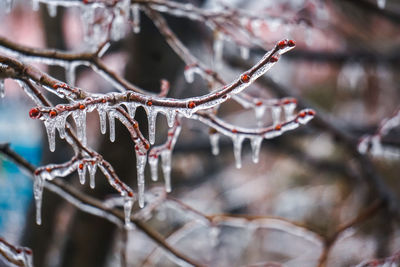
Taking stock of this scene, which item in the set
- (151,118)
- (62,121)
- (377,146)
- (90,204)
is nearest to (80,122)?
(62,121)

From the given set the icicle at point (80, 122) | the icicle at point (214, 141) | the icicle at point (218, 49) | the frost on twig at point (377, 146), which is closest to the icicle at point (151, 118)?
the icicle at point (80, 122)

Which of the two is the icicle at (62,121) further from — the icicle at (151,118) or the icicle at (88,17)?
the icicle at (88,17)

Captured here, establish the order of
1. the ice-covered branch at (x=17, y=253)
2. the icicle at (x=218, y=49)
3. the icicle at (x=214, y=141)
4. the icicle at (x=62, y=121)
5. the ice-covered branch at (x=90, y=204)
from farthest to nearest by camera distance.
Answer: the icicle at (x=218, y=49)
the icicle at (x=214, y=141)
the ice-covered branch at (x=90, y=204)
the ice-covered branch at (x=17, y=253)
the icicle at (x=62, y=121)

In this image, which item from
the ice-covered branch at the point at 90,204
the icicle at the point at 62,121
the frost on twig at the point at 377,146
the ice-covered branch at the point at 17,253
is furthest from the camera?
the frost on twig at the point at 377,146

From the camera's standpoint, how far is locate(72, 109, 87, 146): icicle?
0.94m

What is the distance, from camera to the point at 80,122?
1021mm

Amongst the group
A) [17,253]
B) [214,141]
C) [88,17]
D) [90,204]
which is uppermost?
[88,17]

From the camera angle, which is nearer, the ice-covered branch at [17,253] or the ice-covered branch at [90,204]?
the ice-covered branch at [17,253]

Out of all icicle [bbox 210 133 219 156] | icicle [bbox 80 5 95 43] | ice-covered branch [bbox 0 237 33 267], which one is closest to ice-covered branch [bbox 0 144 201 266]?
ice-covered branch [bbox 0 237 33 267]

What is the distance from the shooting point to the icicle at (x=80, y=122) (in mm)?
939

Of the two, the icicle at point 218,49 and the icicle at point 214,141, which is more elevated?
the icicle at point 218,49

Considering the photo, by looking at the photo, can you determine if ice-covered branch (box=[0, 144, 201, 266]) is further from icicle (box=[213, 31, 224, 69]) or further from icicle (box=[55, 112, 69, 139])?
icicle (box=[213, 31, 224, 69])

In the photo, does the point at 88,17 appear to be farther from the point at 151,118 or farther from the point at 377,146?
the point at 377,146

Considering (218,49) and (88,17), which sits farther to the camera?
(218,49)
